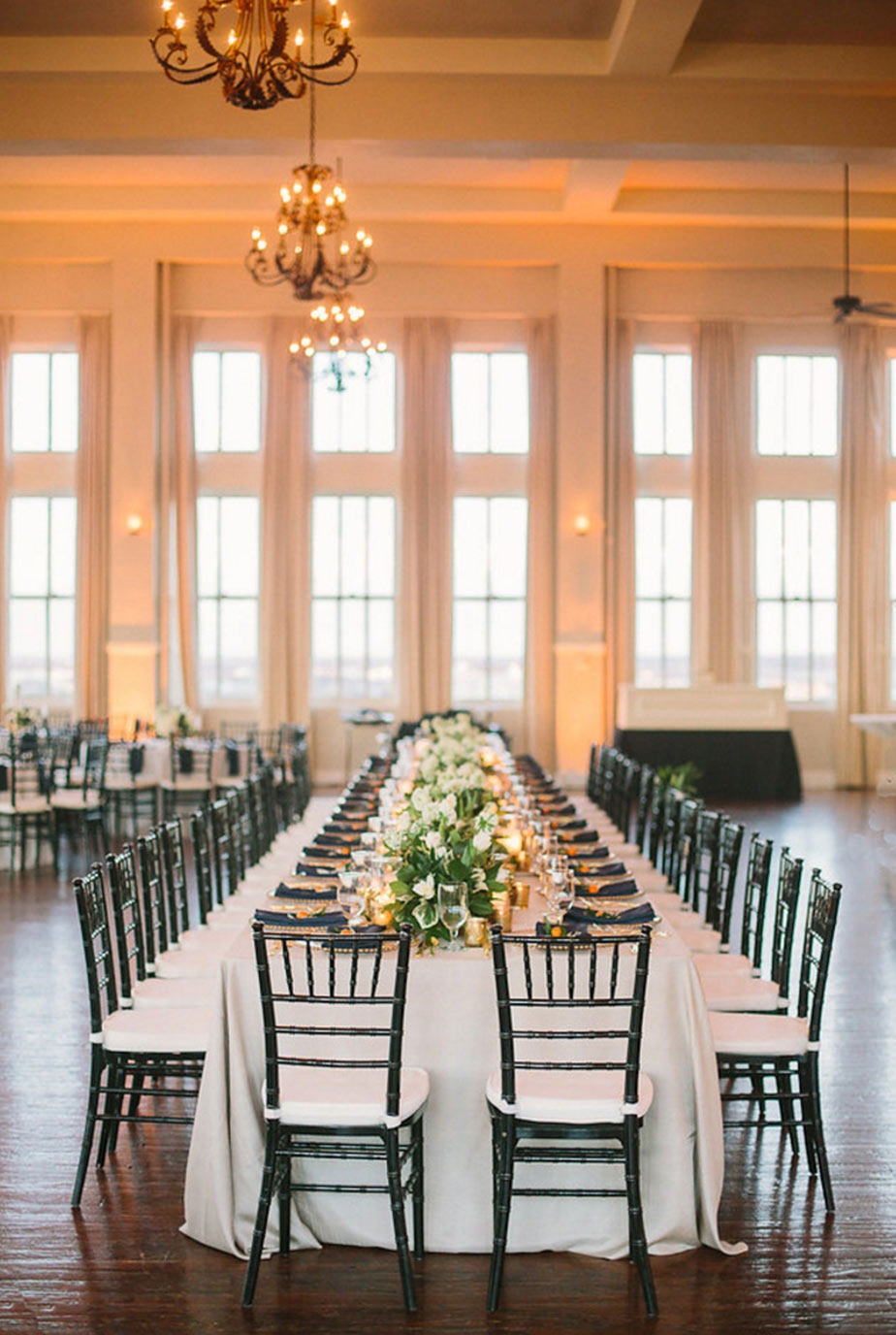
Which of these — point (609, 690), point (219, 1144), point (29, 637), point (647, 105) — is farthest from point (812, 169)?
point (219, 1144)

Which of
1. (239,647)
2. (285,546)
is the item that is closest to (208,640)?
(239,647)

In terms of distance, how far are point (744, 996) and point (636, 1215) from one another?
1.15 meters

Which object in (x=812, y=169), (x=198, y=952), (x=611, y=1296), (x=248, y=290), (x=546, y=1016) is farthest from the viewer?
(x=248, y=290)

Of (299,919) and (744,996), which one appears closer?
(299,919)

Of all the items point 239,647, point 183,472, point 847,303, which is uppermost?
point 847,303

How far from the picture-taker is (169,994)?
15.0ft

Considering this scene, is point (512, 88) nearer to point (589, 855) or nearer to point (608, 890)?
point (589, 855)

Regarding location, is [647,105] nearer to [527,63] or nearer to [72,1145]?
[527,63]

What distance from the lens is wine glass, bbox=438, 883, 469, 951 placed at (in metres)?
3.91

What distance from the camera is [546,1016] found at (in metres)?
3.81

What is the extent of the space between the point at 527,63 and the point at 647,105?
3.48 ft

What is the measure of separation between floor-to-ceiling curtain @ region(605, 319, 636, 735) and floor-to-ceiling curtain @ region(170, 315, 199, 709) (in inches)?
216

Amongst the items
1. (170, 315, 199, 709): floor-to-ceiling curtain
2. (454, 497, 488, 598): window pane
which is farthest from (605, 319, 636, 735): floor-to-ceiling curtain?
(170, 315, 199, 709): floor-to-ceiling curtain

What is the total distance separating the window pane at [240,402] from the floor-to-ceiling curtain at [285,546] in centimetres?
41
